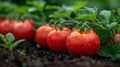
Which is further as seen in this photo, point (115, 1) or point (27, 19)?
point (115, 1)

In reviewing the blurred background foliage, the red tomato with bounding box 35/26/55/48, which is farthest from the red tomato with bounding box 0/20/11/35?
the red tomato with bounding box 35/26/55/48

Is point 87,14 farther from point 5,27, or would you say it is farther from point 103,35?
point 5,27

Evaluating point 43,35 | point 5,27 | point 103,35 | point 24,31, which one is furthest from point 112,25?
point 5,27

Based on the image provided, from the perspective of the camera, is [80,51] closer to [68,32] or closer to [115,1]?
[68,32]

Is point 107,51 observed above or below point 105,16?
below

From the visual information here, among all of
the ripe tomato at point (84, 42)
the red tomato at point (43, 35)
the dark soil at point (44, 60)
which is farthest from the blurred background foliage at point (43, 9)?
the ripe tomato at point (84, 42)

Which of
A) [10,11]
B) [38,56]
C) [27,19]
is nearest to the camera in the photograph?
[38,56]

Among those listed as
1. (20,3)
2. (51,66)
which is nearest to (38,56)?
(51,66)
